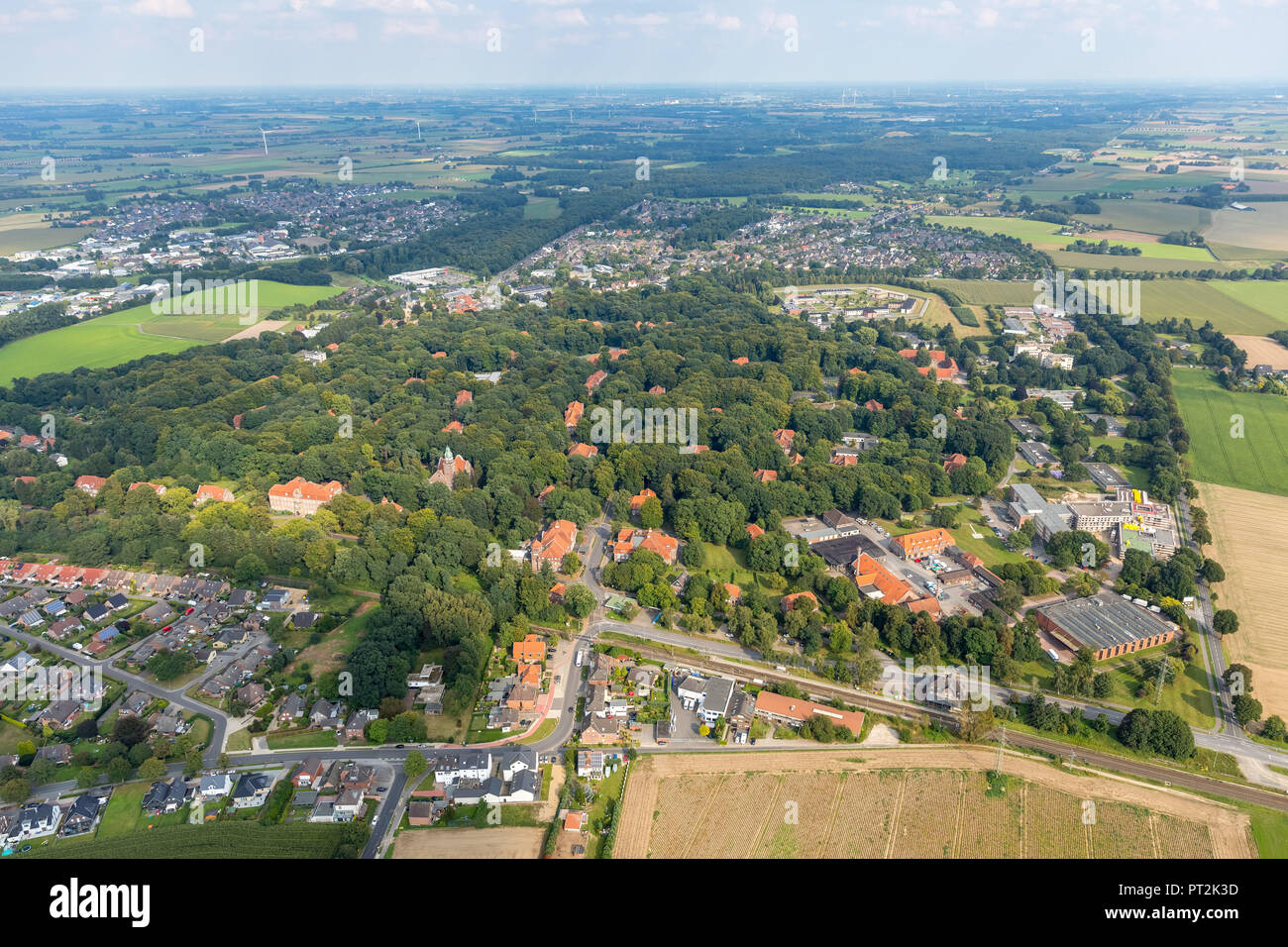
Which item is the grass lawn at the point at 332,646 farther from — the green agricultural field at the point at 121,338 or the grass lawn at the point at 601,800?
the green agricultural field at the point at 121,338

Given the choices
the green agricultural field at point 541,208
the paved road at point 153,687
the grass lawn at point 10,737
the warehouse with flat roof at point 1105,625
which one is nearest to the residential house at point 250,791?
the paved road at point 153,687

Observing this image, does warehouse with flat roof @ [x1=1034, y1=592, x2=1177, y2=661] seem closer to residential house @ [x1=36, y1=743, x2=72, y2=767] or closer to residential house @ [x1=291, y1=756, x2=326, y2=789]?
residential house @ [x1=291, y1=756, x2=326, y2=789]

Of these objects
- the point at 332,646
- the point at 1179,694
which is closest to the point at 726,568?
the point at 332,646

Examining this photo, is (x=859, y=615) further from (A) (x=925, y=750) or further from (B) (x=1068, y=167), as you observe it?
(B) (x=1068, y=167)

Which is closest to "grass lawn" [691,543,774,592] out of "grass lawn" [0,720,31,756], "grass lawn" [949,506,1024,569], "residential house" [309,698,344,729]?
"grass lawn" [949,506,1024,569]

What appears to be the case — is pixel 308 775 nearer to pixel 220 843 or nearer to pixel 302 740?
pixel 302 740
